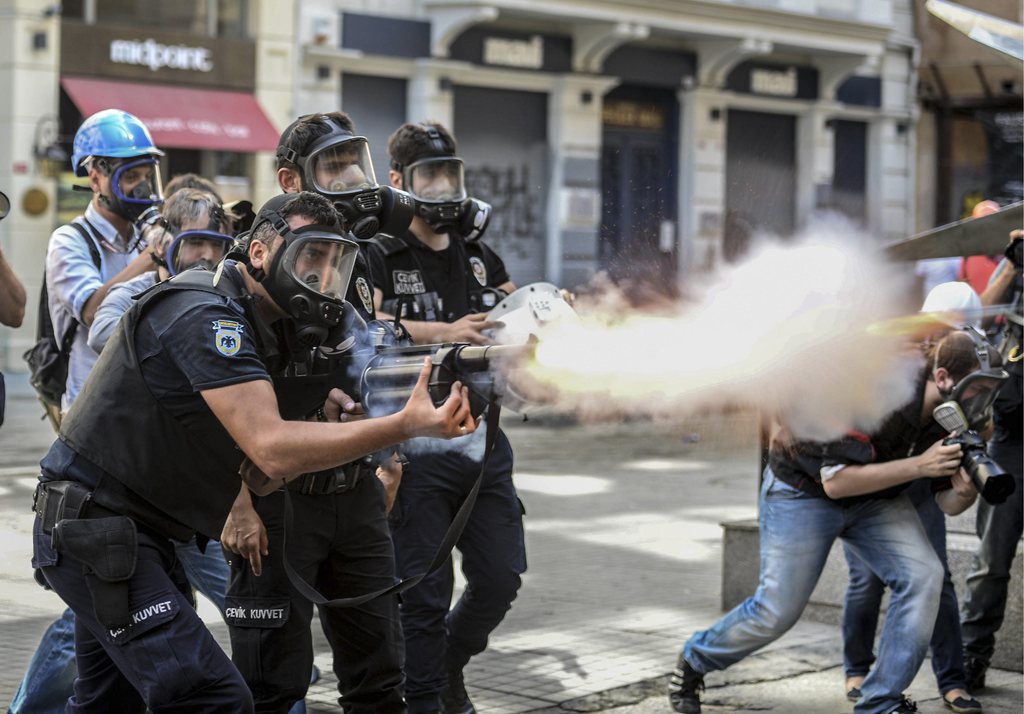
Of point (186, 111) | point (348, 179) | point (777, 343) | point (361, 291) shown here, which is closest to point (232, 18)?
point (186, 111)

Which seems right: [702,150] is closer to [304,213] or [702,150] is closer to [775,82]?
[775,82]

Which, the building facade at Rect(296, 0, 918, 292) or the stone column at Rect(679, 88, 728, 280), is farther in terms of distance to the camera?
the stone column at Rect(679, 88, 728, 280)

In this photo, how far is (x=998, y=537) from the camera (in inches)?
249

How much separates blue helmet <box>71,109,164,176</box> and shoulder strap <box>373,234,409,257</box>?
3.53 feet

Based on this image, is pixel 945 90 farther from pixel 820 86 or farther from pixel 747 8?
pixel 747 8

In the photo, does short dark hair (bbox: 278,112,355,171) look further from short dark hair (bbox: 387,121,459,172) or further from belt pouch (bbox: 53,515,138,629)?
belt pouch (bbox: 53,515,138,629)

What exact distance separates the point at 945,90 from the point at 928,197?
297 centimetres

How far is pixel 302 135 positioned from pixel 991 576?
3.16 m

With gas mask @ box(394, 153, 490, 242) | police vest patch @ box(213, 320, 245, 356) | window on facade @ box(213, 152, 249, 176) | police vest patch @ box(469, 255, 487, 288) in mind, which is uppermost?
window on facade @ box(213, 152, 249, 176)

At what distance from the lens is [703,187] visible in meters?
25.1

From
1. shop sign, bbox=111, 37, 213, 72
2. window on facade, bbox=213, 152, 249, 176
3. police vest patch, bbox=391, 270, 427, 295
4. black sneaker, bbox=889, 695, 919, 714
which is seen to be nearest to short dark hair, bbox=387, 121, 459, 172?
police vest patch, bbox=391, 270, 427, 295

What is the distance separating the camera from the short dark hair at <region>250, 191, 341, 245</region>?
13.5 ft

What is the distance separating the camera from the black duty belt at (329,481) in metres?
4.45

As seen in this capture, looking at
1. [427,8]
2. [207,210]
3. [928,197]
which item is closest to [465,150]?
[427,8]
